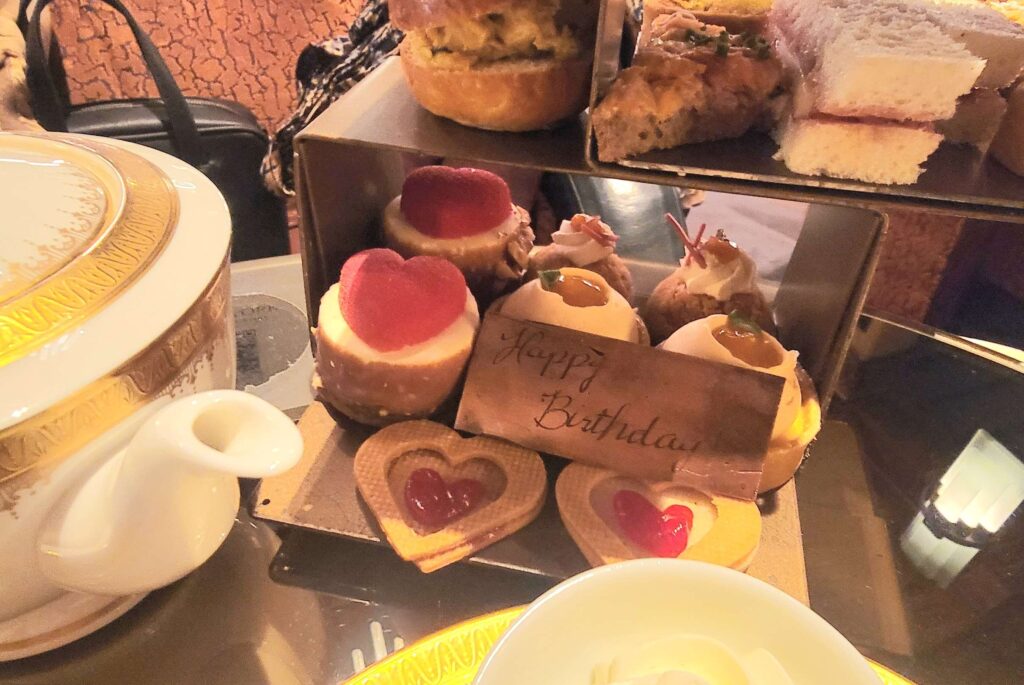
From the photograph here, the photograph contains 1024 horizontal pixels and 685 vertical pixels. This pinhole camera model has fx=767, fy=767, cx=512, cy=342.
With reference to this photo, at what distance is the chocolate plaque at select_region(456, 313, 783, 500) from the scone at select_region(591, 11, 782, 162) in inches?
7.5

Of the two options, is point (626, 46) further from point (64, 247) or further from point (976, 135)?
point (64, 247)

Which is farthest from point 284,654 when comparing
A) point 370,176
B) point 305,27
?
point 305,27

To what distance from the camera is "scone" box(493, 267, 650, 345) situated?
760 mm

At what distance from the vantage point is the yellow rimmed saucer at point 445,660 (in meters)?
0.56

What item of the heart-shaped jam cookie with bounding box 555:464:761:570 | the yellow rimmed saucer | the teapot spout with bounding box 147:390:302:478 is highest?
the teapot spout with bounding box 147:390:302:478

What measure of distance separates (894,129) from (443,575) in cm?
51

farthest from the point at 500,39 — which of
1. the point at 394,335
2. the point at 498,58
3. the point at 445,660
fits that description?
the point at 445,660

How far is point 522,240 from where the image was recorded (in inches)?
35.7

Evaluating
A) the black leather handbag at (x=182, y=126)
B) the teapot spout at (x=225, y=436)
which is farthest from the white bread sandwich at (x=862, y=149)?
the black leather handbag at (x=182, y=126)

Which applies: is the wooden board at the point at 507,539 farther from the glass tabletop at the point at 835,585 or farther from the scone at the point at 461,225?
the scone at the point at 461,225

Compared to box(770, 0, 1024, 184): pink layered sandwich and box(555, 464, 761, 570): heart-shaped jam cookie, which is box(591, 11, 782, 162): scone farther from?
box(555, 464, 761, 570): heart-shaped jam cookie

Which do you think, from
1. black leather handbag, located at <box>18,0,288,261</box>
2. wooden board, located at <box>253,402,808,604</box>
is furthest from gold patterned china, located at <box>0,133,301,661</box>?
black leather handbag, located at <box>18,0,288,261</box>

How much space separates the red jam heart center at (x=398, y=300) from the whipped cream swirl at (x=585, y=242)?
213 mm

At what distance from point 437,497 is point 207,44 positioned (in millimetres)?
1695
